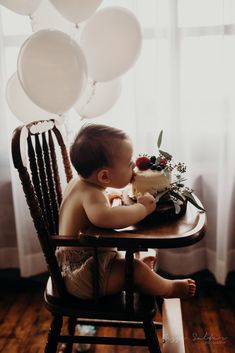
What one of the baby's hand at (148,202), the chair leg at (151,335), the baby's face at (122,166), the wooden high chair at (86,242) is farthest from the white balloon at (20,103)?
the chair leg at (151,335)

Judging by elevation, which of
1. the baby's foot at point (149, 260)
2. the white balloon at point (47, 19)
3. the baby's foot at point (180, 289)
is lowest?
the baby's foot at point (180, 289)

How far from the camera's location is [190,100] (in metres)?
2.01

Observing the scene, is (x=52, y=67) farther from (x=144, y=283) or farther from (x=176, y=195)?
(x=144, y=283)

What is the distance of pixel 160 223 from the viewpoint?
1268mm

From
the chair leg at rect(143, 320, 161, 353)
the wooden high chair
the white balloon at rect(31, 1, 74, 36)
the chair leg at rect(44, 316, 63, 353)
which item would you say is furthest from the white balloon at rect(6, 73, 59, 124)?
the chair leg at rect(143, 320, 161, 353)

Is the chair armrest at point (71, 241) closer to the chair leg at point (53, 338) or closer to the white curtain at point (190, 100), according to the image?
the chair leg at point (53, 338)

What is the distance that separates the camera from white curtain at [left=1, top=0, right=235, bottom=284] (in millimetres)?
1886

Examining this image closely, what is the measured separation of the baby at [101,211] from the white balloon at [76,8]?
18.6 inches

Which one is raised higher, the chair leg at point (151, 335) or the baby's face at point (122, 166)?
the baby's face at point (122, 166)

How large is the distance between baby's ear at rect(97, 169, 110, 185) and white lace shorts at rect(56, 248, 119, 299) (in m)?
0.22

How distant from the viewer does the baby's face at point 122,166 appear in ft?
4.20

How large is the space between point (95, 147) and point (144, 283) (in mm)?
457

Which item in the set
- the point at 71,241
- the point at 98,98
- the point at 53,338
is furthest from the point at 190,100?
the point at 53,338

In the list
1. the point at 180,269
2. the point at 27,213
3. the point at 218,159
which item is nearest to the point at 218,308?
the point at 180,269
